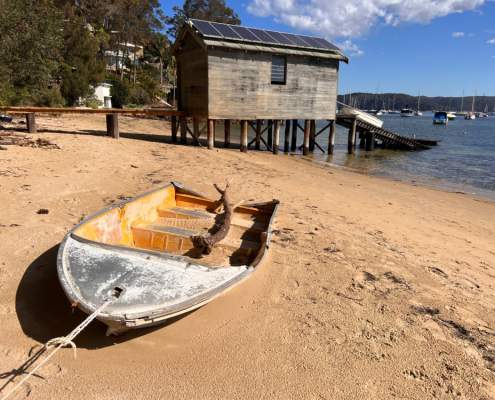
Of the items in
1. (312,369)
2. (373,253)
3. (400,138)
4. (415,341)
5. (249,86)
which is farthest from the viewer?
(400,138)

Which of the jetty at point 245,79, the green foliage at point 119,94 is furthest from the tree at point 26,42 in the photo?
the green foliage at point 119,94

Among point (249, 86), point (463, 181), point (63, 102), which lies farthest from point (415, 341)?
point (63, 102)

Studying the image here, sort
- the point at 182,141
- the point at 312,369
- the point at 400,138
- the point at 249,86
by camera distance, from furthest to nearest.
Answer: the point at 400,138
the point at 182,141
the point at 249,86
the point at 312,369

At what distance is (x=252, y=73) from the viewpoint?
17938 mm

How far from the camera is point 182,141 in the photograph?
21.2 metres

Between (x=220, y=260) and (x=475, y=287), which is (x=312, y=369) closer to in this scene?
(x=220, y=260)

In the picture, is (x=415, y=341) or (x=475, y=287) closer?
(x=415, y=341)

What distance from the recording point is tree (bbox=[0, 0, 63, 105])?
11172 millimetres

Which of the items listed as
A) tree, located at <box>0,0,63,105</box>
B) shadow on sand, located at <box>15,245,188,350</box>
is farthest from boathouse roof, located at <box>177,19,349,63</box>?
shadow on sand, located at <box>15,245,188,350</box>

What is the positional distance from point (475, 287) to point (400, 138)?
2797 centimetres

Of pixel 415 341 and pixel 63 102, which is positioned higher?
pixel 63 102

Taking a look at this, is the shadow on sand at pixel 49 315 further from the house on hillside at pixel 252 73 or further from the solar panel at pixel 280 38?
the solar panel at pixel 280 38

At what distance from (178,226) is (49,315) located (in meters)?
2.92

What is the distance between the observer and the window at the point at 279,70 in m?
18.7
